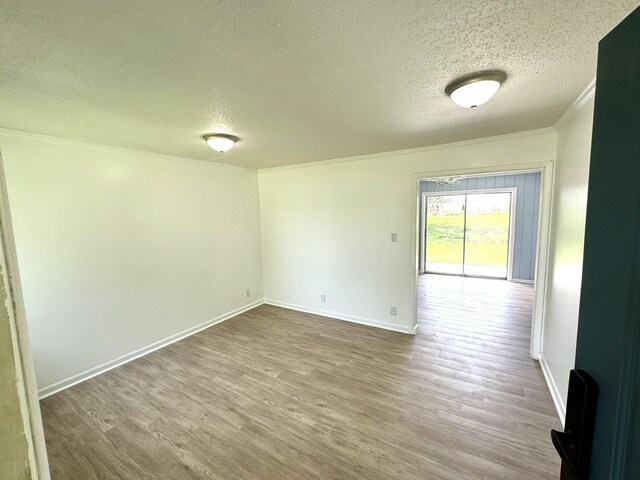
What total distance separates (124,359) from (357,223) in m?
3.22

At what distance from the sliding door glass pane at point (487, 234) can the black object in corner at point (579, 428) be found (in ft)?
21.7

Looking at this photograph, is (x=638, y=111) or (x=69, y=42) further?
(x=69, y=42)

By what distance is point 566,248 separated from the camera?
2.13m

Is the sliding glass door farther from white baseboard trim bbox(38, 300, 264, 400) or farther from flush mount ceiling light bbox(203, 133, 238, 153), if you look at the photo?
flush mount ceiling light bbox(203, 133, 238, 153)

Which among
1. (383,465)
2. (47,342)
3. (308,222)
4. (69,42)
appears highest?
(69,42)

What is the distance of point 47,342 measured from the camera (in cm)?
246

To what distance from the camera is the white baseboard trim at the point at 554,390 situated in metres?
2.03

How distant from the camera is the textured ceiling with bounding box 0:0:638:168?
3.42ft

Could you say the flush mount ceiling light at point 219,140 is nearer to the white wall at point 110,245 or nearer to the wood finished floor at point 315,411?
the white wall at point 110,245

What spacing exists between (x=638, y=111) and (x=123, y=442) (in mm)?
3021

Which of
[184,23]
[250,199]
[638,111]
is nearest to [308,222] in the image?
[250,199]

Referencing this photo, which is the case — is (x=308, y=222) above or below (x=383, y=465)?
above

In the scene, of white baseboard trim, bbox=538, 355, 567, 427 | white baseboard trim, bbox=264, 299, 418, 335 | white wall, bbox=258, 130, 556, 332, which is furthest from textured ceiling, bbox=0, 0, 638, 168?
white baseboard trim, bbox=264, 299, 418, 335

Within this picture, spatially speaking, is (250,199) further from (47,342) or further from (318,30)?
(318,30)
